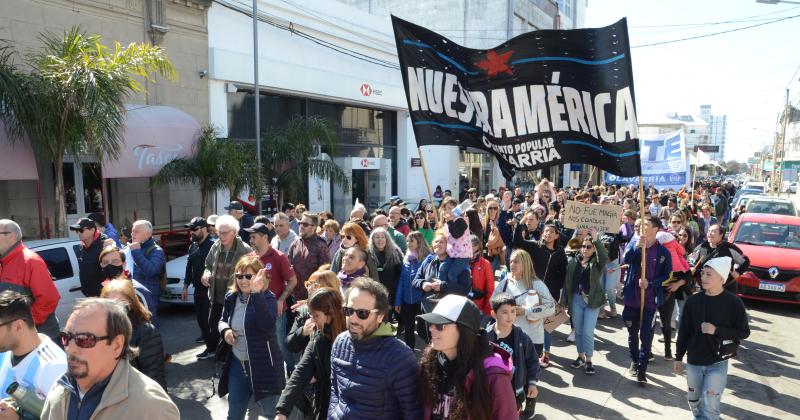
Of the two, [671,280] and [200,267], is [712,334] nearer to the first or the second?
[671,280]

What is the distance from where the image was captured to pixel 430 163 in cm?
2630

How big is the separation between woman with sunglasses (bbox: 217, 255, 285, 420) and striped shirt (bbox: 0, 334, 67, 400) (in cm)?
135

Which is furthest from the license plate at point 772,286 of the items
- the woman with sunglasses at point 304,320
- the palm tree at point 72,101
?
the palm tree at point 72,101

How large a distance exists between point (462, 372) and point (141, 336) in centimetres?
219

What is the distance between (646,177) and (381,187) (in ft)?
34.0

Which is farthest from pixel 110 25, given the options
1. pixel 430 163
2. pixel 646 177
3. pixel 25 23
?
pixel 430 163

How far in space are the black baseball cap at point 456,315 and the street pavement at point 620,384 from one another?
2.95 m

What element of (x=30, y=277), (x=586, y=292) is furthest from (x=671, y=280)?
(x=30, y=277)

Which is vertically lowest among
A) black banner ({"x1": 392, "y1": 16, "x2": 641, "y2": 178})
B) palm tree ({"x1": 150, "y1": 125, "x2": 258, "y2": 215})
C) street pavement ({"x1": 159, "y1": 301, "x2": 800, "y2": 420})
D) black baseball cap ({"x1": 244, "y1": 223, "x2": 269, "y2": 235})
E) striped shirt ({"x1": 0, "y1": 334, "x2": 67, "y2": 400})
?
street pavement ({"x1": 159, "y1": 301, "x2": 800, "y2": 420})

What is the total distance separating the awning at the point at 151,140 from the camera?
11141 mm

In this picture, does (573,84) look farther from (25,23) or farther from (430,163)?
(430,163)

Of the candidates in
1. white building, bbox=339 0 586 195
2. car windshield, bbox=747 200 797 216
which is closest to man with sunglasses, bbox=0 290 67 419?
car windshield, bbox=747 200 797 216

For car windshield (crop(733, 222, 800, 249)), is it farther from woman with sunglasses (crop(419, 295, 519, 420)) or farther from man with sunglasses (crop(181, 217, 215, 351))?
man with sunglasses (crop(181, 217, 215, 351))

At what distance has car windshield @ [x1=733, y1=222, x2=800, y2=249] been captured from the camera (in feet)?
31.9
